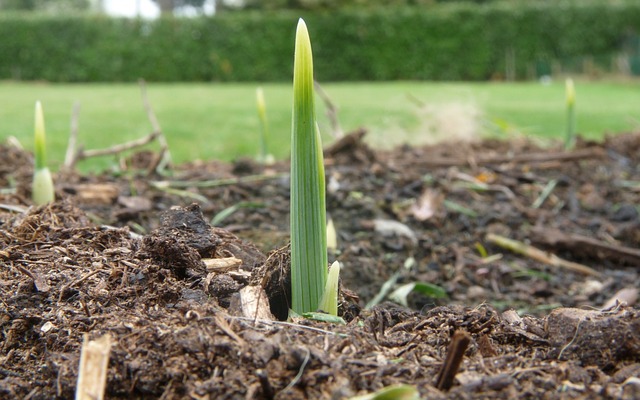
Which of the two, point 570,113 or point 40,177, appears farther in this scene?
point 570,113

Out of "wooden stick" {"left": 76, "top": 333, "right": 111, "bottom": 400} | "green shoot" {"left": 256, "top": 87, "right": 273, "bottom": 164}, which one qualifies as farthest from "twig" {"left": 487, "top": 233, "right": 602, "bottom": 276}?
"wooden stick" {"left": 76, "top": 333, "right": 111, "bottom": 400}

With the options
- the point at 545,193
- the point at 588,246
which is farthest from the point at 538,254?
the point at 545,193

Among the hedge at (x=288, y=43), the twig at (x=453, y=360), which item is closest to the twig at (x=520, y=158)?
the twig at (x=453, y=360)

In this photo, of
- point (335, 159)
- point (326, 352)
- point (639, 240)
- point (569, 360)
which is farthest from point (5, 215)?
point (639, 240)

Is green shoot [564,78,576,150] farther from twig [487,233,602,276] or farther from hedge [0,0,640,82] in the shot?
hedge [0,0,640,82]

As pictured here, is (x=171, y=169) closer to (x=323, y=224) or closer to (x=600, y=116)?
(x=323, y=224)

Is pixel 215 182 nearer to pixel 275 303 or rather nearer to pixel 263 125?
pixel 263 125
